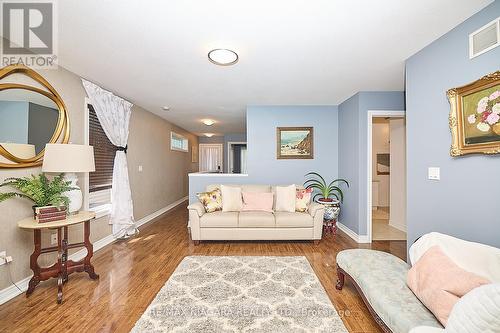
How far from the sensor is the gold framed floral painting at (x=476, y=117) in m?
1.64

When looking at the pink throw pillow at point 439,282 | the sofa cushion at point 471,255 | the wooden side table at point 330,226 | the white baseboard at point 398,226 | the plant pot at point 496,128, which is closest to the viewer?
the pink throw pillow at point 439,282

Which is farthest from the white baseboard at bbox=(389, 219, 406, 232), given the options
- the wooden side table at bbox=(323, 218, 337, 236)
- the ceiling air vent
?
the ceiling air vent

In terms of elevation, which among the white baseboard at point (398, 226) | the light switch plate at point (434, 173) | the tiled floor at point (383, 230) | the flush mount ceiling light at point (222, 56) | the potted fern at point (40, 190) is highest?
the flush mount ceiling light at point (222, 56)

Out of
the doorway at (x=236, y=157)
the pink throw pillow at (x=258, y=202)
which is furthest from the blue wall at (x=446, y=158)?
the doorway at (x=236, y=157)

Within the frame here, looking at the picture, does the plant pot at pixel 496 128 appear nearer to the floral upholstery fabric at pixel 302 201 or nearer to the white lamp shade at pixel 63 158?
the floral upholstery fabric at pixel 302 201

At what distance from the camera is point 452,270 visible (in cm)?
134

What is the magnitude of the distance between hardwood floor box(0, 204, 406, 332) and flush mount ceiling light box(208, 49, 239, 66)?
254 centimetres

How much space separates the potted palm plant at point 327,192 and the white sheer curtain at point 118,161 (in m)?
3.42

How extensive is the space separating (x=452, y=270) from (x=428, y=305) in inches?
10.2

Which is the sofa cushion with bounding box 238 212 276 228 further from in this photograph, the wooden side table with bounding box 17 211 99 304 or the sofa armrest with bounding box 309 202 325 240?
the wooden side table with bounding box 17 211 99 304

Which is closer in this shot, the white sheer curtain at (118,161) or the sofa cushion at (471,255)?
the sofa cushion at (471,255)

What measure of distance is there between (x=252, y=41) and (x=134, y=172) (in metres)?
3.60

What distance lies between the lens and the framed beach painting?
464cm

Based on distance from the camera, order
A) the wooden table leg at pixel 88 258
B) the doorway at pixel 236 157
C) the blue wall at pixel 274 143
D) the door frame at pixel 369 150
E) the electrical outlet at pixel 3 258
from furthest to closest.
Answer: the doorway at pixel 236 157 < the blue wall at pixel 274 143 < the door frame at pixel 369 150 < the wooden table leg at pixel 88 258 < the electrical outlet at pixel 3 258
